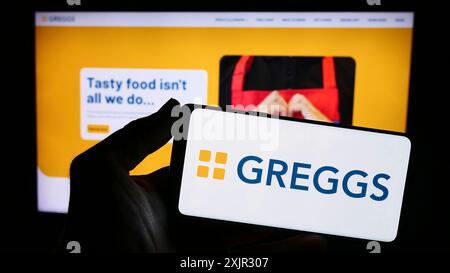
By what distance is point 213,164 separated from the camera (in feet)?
1.58

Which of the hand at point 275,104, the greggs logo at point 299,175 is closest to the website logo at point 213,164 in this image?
the greggs logo at point 299,175

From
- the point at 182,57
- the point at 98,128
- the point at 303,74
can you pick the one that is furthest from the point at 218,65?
the point at 98,128

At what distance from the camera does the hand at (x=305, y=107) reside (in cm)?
84

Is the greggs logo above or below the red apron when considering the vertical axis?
below

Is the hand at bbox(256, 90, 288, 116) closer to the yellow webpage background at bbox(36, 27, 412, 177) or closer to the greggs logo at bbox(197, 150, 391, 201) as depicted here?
the yellow webpage background at bbox(36, 27, 412, 177)

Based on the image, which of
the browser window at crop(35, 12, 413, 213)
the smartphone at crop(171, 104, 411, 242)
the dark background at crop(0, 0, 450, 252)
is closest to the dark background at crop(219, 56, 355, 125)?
the browser window at crop(35, 12, 413, 213)

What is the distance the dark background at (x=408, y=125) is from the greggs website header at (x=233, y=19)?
0.06ft

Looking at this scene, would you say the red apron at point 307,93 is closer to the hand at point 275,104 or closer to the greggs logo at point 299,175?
the hand at point 275,104

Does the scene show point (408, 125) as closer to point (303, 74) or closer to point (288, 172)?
point (303, 74)

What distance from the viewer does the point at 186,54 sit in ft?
2.81

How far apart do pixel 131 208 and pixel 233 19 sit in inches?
22.2

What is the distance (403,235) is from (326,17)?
620 millimetres

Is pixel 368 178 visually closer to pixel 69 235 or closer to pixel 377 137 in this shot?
pixel 377 137

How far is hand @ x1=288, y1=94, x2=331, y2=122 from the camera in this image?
0.84m
